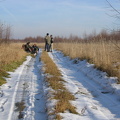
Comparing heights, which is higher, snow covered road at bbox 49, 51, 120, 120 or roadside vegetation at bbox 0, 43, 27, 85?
roadside vegetation at bbox 0, 43, 27, 85

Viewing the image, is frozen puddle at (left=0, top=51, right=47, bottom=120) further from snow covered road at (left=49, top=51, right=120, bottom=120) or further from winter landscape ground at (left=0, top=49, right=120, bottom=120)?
snow covered road at (left=49, top=51, right=120, bottom=120)

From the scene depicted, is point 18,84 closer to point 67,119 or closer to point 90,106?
point 90,106

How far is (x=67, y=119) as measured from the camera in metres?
4.46

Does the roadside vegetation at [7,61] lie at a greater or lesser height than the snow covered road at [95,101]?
greater

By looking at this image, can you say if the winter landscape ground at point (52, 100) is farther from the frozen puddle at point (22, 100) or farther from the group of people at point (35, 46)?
the group of people at point (35, 46)

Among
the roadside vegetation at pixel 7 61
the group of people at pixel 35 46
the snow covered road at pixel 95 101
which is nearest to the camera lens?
the snow covered road at pixel 95 101

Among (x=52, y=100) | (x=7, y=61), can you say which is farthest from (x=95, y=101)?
(x=7, y=61)

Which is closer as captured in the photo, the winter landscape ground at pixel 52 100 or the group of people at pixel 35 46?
the winter landscape ground at pixel 52 100

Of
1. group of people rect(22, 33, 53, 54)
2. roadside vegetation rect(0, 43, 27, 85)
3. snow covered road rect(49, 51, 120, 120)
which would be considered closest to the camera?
snow covered road rect(49, 51, 120, 120)

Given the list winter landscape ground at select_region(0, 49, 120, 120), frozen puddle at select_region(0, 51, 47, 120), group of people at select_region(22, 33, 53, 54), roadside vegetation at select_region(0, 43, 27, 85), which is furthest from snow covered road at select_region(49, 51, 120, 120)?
group of people at select_region(22, 33, 53, 54)

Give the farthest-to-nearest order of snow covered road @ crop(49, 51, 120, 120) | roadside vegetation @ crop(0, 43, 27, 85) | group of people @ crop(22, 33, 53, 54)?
1. group of people @ crop(22, 33, 53, 54)
2. roadside vegetation @ crop(0, 43, 27, 85)
3. snow covered road @ crop(49, 51, 120, 120)

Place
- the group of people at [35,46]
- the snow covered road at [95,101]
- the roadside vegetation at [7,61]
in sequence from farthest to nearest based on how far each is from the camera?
the group of people at [35,46] → the roadside vegetation at [7,61] → the snow covered road at [95,101]

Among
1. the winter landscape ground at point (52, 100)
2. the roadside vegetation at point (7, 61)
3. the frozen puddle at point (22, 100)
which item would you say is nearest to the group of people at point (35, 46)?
the roadside vegetation at point (7, 61)

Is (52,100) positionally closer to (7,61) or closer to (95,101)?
(95,101)
